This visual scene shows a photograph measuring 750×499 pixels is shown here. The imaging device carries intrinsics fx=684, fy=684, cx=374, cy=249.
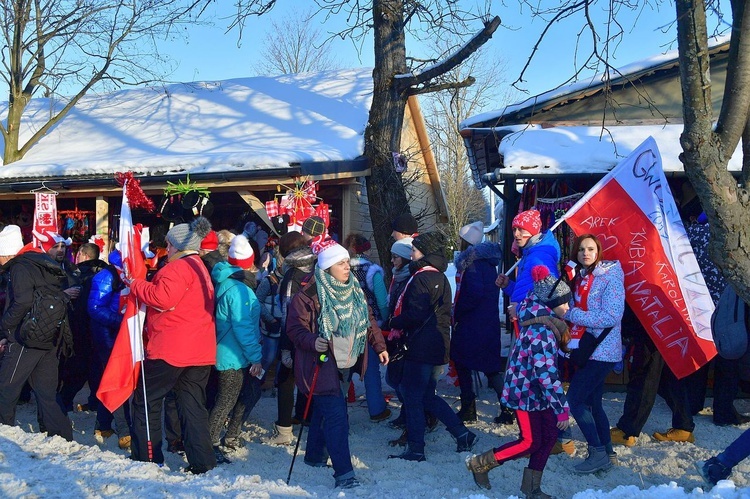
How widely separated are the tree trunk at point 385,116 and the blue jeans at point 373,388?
10.8 feet

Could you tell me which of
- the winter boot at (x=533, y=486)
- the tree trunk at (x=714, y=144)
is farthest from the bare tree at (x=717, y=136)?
the winter boot at (x=533, y=486)

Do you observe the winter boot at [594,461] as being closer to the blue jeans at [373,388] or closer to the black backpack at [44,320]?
the blue jeans at [373,388]

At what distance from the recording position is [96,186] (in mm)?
10172

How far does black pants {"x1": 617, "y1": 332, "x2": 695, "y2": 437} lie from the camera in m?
5.64

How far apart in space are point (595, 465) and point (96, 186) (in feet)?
26.6

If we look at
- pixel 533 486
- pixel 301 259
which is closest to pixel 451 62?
pixel 301 259

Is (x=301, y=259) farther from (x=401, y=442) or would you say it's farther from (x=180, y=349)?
(x=401, y=442)

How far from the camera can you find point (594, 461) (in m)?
5.07

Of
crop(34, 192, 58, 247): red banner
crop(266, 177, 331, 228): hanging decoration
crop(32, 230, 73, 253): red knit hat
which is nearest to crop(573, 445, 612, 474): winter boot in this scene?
crop(266, 177, 331, 228): hanging decoration

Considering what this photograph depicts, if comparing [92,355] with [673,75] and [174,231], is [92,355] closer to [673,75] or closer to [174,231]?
[174,231]

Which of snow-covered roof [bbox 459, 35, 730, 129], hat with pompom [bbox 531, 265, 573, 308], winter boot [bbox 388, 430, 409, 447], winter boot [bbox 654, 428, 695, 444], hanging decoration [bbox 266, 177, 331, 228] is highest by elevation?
snow-covered roof [bbox 459, 35, 730, 129]

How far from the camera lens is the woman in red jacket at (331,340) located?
4.76m

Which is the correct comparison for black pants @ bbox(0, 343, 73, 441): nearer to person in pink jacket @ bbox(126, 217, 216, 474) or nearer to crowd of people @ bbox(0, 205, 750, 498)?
crowd of people @ bbox(0, 205, 750, 498)

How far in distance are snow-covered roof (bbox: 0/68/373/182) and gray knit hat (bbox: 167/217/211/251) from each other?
3.85 metres
